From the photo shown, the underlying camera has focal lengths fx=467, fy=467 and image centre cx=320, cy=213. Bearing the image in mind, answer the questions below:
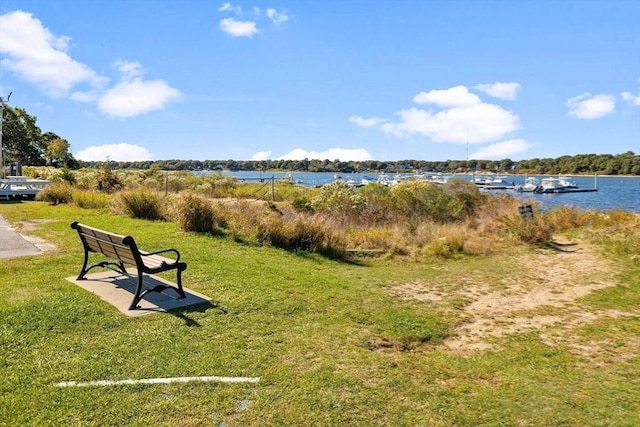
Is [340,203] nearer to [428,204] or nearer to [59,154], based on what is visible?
[428,204]

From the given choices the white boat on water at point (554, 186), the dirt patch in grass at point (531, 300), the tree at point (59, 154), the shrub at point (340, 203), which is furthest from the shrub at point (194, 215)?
the white boat on water at point (554, 186)

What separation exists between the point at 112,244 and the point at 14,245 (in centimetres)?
533

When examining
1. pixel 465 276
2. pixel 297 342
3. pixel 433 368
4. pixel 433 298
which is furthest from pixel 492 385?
pixel 465 276

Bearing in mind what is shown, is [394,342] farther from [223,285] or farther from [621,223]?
[621,223]

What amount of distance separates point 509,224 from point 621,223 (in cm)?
361

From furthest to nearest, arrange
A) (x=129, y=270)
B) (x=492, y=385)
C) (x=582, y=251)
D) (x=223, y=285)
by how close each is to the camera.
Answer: (x=582, y=251), (x=129, y=270), (x=223, y=285), (x=492, y=385)

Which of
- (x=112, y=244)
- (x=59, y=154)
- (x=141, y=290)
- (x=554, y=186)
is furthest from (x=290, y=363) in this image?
(x=554, y=186)

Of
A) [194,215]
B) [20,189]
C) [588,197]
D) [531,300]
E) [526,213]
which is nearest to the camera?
[531,300]

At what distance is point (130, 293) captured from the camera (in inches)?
241

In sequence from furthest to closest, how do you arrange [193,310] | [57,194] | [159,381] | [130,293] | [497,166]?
[497,166] < [57,194] < [130,293] < [193,310] < [159,381]

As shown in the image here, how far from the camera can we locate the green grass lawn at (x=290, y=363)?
3355mm

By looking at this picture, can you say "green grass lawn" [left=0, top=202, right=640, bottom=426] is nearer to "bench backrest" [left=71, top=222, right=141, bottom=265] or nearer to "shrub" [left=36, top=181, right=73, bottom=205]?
"bench backrest" [left=71, top=222, right=141, bottom=265]

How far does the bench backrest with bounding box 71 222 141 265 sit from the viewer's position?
206 inches

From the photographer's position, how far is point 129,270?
759cm
